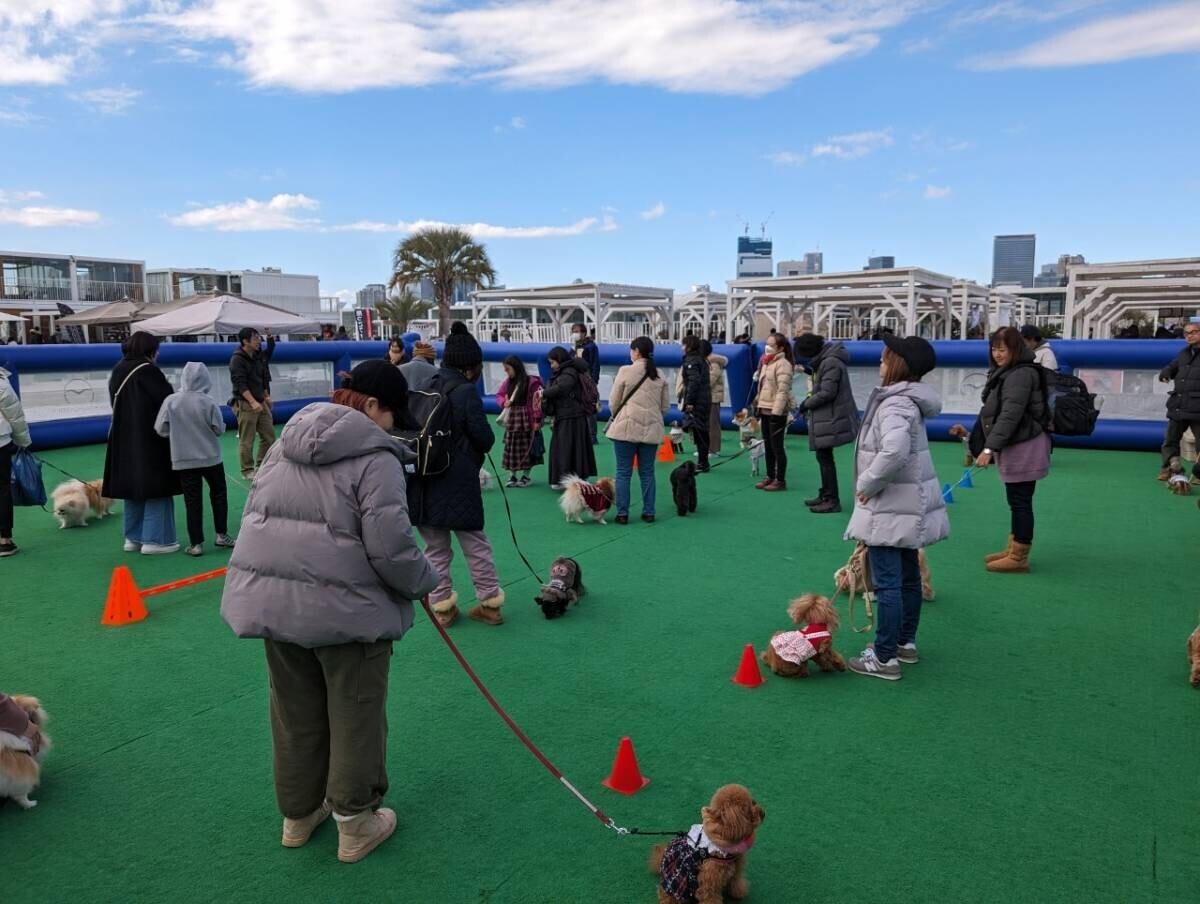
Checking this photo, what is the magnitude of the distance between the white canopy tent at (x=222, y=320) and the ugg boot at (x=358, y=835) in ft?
45.7

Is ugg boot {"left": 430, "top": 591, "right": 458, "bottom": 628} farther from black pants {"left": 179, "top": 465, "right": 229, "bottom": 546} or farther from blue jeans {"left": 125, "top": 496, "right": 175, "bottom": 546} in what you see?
blue jeans {"left": 125, "top": 496, "right": 175, "bottom": 546}

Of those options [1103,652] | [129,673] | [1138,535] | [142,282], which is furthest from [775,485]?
[142,282]

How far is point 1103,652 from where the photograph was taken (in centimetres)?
476

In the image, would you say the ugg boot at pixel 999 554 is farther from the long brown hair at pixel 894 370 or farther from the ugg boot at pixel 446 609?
the ugg boot at pixel 446 609

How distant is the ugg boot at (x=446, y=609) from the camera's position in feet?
17.6

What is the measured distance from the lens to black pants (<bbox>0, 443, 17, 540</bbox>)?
6909 mm

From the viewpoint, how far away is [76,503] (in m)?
8.06

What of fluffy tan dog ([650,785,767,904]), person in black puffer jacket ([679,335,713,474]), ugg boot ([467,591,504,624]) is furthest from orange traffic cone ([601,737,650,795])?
person in black puffer jacket ([679,335,713,474])

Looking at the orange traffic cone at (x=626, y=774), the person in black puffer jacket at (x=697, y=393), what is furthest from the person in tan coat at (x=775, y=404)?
the orange traffic cone at (x=626, y=774)

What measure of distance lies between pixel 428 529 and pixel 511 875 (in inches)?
101

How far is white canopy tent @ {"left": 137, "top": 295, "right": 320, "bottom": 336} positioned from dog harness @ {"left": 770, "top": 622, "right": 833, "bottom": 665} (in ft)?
44.5

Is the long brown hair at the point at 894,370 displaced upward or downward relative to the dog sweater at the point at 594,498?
upward

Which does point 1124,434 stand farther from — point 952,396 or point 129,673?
point 129,673

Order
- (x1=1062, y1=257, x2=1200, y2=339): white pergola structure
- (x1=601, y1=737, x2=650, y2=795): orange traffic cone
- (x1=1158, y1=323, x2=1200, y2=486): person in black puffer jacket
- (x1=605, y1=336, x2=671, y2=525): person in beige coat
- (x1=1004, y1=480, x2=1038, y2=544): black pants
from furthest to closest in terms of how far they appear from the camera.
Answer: (x1=1062, y1=257, x2=1200, y2=339): white pergola structure
(x1=1158, y1=323, x2=1200, y2=486): person in black puffer jacket
(x1=605, y1=336, x2=671, y2=525): person in beige coat
(x1=1004, y1=480, x2=1038, y2=544): black pants
(x1=601, y1=737, x2=650, y2=795): orange traffic cone
